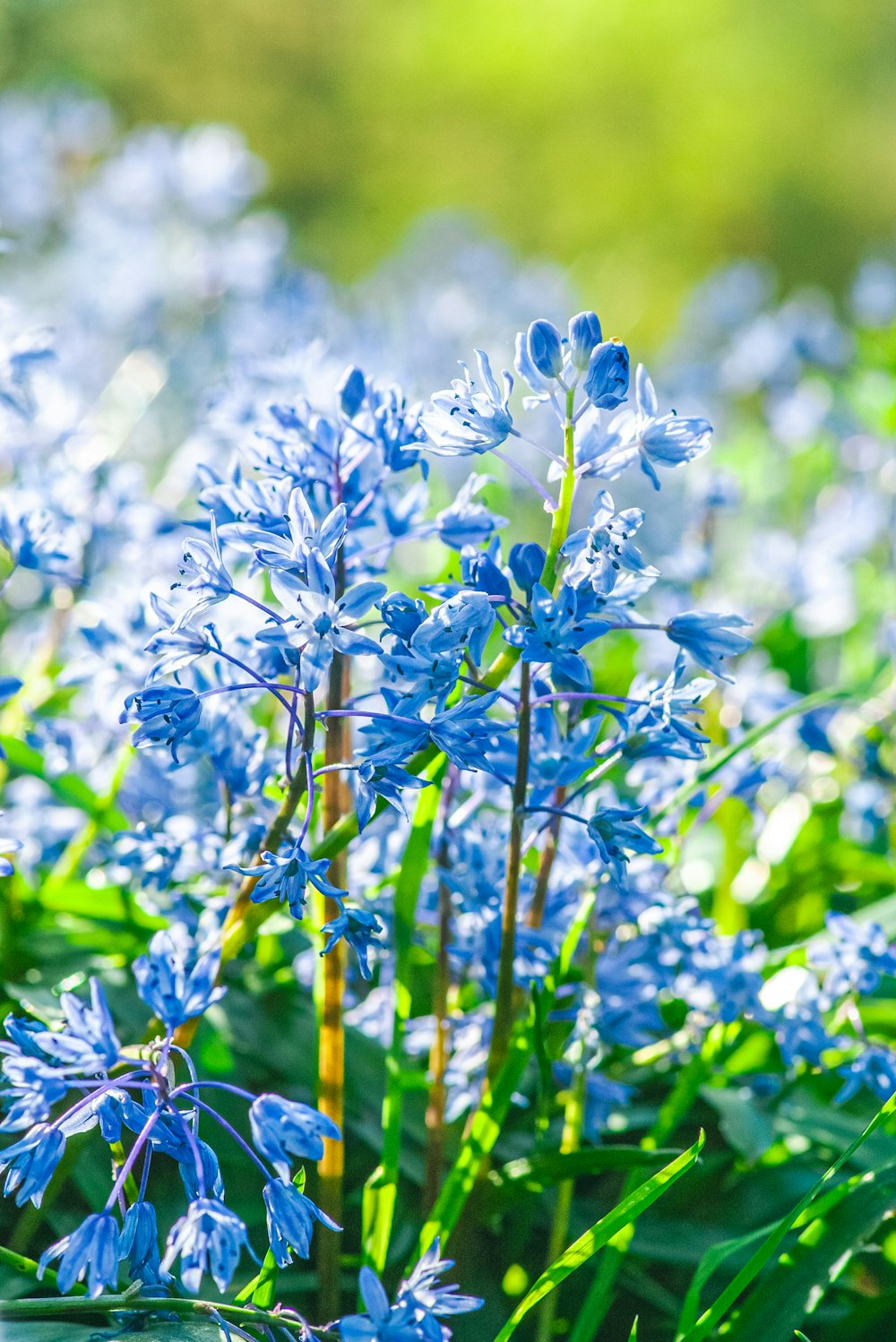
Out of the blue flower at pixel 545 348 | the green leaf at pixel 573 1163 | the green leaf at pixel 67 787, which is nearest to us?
the blue flower at pixel 545 348

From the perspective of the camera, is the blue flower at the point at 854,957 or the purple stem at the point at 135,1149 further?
the blue flower at the point at 854,957

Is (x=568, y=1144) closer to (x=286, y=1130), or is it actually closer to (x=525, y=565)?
(x=286, y=1130)

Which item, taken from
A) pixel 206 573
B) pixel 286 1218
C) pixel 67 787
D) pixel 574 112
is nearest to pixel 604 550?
pixel 206 573

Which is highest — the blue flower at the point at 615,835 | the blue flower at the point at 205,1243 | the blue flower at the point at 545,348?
the blue flower at the point at 545,348

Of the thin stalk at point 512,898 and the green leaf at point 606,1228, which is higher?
the thin stalk at point 512,898

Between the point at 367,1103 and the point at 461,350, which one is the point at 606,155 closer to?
the point at 461,350

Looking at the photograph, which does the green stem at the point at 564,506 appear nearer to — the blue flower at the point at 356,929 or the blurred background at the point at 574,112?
the blue flower at the point at 356,929

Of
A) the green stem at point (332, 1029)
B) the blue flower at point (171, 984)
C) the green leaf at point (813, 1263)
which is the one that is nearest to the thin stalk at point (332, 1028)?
the green stem at point (332, 1029)

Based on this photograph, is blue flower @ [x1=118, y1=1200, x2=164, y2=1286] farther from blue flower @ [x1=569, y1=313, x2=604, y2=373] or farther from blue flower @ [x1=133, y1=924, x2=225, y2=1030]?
blue flower @ [x1=569, y1=313, x2=604, y2=373]
